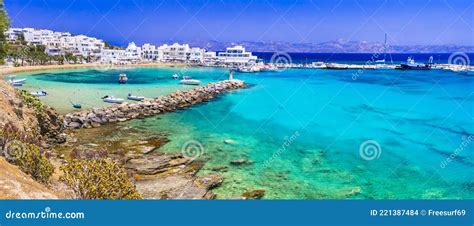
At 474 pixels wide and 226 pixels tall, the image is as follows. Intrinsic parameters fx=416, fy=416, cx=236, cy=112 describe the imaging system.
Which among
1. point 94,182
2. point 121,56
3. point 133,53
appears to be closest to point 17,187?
point 94,182

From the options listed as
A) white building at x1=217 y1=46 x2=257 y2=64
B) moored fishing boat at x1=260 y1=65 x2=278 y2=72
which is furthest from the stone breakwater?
white building at x1=217 y1=46 x2=257 y2=64

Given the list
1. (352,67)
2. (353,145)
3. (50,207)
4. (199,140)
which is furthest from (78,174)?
(352,67)

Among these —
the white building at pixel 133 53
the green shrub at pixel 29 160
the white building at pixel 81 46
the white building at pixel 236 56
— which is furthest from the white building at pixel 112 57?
the green shrub at pixel 29 160

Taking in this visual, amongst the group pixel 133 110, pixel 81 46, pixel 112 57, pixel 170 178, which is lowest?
pixel 170 178

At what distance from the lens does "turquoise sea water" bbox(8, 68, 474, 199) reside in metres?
16.3

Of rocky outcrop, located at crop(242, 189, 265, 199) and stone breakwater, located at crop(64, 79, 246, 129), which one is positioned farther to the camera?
stone breakwater, located at crop(64, 79, 246, 129)

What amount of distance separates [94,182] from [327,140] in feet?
52.9

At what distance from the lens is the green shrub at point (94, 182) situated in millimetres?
10048

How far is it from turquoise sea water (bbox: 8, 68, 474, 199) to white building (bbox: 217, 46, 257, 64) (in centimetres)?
5065

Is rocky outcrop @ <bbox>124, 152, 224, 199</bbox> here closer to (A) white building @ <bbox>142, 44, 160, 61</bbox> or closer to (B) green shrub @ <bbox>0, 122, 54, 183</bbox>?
(B) green shrub @ <bbox>0, 122, 54, 183</bbox>

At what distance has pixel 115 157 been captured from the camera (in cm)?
1788

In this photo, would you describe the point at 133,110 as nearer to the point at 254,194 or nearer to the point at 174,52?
the point at 254,194

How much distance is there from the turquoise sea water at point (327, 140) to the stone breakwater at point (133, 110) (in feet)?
4.19

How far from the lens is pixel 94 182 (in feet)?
33.4
